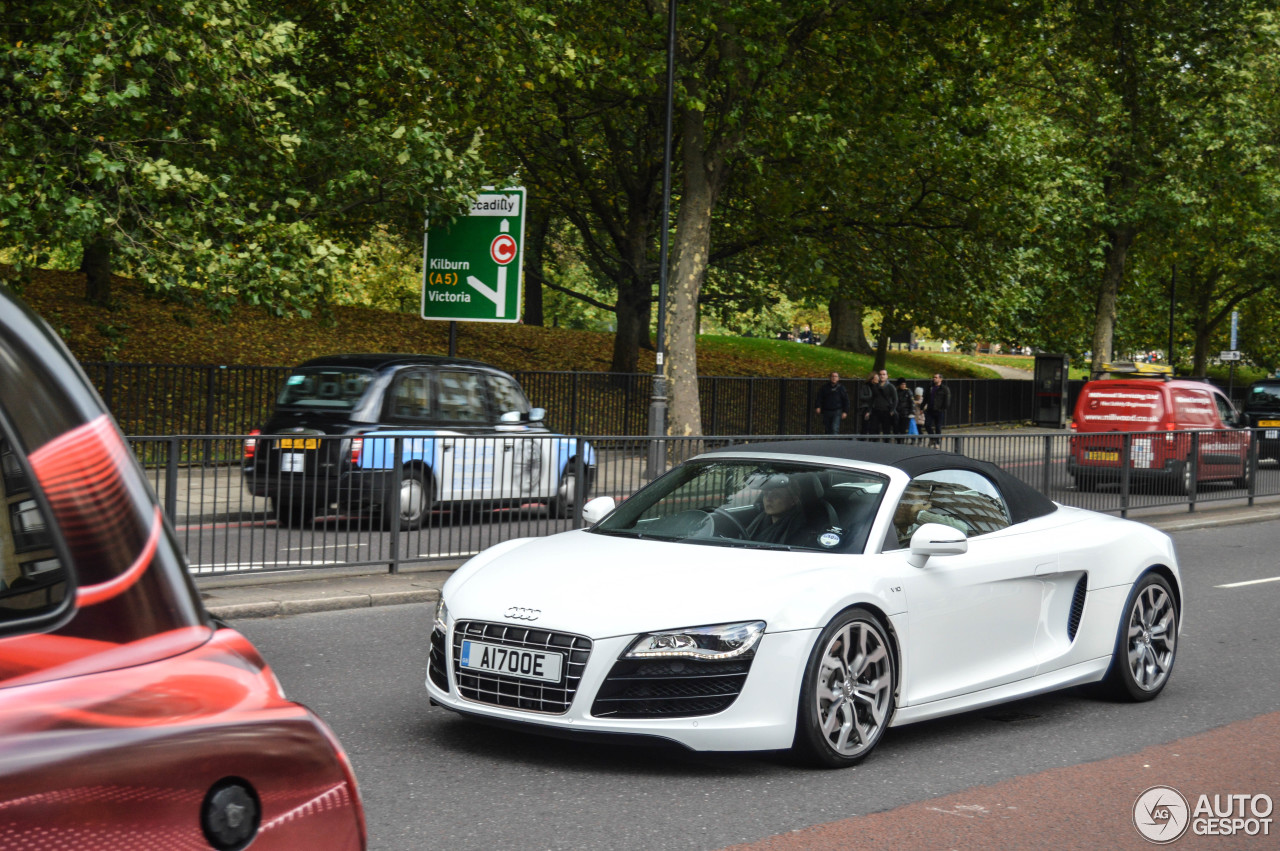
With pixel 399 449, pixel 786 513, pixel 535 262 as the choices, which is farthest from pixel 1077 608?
pixel 535 262

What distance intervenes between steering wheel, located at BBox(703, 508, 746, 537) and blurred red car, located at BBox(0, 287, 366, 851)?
438cm

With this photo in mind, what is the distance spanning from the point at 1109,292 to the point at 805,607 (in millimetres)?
39904

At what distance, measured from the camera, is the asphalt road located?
4934mm

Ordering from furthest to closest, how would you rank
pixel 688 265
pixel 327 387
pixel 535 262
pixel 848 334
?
pixel 848 334 < pixel 535 262 < pixel 688 265 < pixel 327 387

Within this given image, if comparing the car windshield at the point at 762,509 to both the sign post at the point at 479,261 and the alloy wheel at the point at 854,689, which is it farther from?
the sign post at the point at 479,261

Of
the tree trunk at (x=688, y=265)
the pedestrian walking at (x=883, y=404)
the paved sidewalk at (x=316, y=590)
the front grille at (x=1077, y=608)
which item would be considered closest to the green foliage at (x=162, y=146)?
the paved sidewalk at (x=316, y=590)

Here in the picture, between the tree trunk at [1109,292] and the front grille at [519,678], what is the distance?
37874 mm

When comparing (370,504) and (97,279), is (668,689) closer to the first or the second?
(370,504)

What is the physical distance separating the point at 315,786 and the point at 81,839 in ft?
1.41

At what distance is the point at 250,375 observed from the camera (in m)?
21.7

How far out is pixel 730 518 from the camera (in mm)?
6559

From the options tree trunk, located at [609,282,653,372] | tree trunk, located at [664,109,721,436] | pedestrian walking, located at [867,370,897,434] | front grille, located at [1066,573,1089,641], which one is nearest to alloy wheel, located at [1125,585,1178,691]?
front grille, located at [1066,573,1089,641]

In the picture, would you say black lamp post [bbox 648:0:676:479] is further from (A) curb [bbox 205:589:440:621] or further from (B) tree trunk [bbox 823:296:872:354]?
(B) tree trunk [bbox 823:296:872:354]

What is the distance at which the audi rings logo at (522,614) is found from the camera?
5582 millimetres
